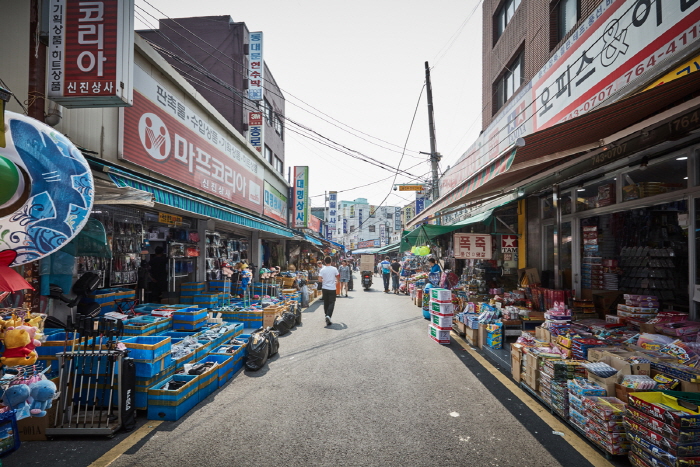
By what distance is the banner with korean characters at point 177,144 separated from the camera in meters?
6.73

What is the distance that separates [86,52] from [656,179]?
885 centimetres

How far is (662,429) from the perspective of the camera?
2.89 metres

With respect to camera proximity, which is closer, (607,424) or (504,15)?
(607,424)

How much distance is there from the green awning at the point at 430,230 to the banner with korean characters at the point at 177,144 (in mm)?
6648

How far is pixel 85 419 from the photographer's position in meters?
3.88

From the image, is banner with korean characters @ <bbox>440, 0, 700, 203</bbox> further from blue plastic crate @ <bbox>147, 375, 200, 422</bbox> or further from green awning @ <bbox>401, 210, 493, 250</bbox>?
blue plastic crate @ <bbox>147, 375, 200, 422</bbox>

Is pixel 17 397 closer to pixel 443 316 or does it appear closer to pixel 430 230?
pixel 443 316

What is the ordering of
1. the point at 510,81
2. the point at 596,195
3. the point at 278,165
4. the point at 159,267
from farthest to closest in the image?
the point at 278,165, the point at 510,81, the point at 159,267, the point at 596,195

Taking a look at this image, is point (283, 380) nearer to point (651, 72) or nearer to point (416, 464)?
point (416, 464)

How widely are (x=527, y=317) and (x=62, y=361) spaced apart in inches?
309

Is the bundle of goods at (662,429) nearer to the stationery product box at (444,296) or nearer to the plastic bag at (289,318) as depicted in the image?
the stationery product box at (444,296)

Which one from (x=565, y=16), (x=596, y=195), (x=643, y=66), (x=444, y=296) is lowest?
(x=444, y=296)

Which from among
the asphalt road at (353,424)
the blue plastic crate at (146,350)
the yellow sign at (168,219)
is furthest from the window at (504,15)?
the blue plastic crate at (146,350)

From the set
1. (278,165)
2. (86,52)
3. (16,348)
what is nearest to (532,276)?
(16,348)
